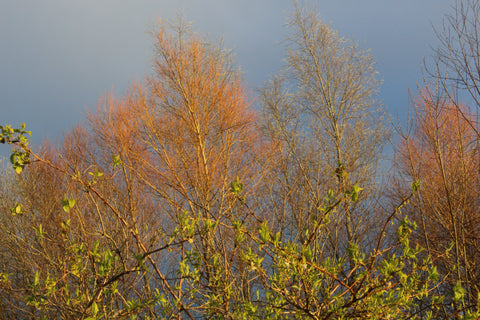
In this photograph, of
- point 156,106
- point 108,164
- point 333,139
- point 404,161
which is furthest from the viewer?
point 404,161

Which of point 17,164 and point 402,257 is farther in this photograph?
point 402,257

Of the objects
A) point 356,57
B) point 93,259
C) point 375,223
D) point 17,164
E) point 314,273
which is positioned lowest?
point 314,273

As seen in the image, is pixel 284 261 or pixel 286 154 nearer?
pixel 284 261

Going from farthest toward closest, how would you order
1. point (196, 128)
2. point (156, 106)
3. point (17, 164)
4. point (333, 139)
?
point (333, 139) < point (156, 106) < point (196, 128) < point (17, 164)

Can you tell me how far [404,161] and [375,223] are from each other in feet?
6.28

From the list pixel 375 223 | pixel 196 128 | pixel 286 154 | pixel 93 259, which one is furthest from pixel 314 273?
pixel 375 223

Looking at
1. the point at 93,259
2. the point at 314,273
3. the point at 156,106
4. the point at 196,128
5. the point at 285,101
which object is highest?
the point at 285,101

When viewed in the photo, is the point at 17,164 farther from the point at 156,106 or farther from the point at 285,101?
the point at 285,101

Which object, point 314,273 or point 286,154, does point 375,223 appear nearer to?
point 286,154

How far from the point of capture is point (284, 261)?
1.83 meters

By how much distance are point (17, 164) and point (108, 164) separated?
7.19 m

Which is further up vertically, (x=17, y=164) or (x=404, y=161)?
(x=404, y=161)

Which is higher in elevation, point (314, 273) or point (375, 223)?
point (375, 223)

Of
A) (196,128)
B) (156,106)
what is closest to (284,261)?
(196,128)
